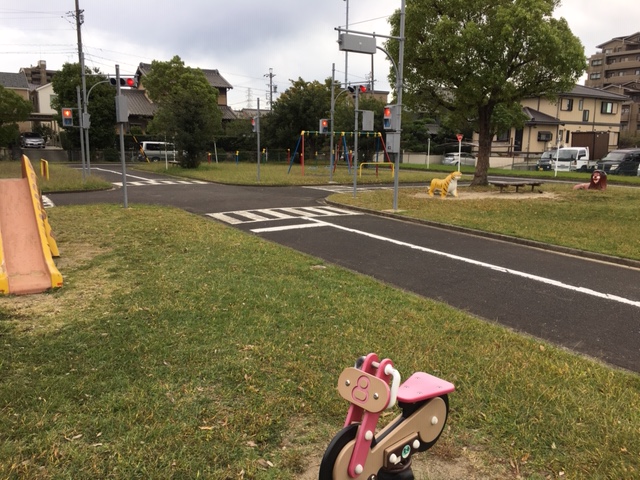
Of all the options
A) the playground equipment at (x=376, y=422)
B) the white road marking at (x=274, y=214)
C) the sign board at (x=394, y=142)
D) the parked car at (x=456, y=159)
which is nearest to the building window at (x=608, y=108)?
the parked car at (x=456, y=159)

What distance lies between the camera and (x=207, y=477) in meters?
2.53

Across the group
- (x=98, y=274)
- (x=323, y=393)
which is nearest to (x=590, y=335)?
(x=323, y=393)

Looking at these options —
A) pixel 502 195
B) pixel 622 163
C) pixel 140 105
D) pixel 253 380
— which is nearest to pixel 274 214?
pixel 502 195

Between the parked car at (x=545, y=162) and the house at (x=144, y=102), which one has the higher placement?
the house at (x=144, y=102)

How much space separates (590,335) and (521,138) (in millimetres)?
46659

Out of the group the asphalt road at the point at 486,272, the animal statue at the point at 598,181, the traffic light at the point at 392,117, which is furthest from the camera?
the animal statue at the point at 598,181

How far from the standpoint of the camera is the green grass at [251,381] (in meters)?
2.72

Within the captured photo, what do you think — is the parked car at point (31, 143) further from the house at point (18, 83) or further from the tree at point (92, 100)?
the house at point (18, 83)

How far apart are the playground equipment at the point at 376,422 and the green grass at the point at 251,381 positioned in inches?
23.7

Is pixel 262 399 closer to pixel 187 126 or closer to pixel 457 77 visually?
pixel 457 77

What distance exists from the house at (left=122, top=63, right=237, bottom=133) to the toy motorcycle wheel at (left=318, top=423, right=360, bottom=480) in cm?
5381

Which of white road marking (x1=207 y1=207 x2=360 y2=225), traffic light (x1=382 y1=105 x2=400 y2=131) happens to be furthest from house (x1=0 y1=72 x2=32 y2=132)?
traffic light (x1=382 y1=105 x2=400 y2=131)

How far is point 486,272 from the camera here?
7262 millimetres

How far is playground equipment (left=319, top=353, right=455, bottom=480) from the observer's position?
2070 mm
